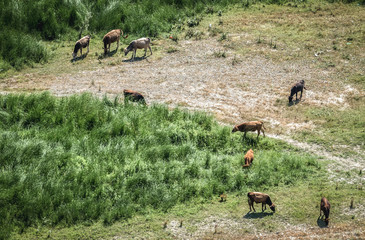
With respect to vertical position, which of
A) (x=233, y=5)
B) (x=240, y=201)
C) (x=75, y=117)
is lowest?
(x=240, y=201)

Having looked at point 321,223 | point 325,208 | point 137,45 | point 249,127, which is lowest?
point 321,223

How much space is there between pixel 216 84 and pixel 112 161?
768cm

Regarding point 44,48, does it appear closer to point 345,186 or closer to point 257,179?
point 257,179

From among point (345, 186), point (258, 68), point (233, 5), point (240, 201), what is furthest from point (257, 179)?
point (233, 5)

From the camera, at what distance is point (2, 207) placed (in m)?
11.9

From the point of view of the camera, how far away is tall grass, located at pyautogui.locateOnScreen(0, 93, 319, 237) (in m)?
12.1

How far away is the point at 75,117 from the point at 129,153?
9.86ft

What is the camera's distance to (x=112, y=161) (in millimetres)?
13828

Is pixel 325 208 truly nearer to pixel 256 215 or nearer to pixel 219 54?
pixel 256 215

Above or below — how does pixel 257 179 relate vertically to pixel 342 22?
below

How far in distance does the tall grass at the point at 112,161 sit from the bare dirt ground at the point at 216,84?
1.47 meters

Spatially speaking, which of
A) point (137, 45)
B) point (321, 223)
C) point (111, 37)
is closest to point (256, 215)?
point (321, 223)

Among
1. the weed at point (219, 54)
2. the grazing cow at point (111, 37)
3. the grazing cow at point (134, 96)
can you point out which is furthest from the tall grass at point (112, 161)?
the weed at point (219, 54)

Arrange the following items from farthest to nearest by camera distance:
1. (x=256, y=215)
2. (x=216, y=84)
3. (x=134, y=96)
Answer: (x=216, y=84) < (x=134, y=96) < (x=256, y=215)
